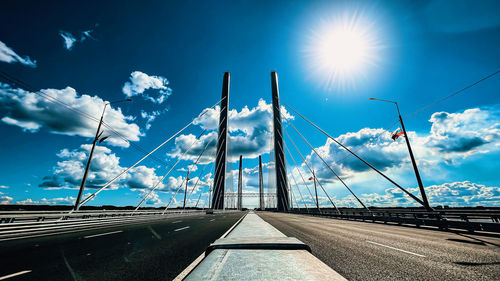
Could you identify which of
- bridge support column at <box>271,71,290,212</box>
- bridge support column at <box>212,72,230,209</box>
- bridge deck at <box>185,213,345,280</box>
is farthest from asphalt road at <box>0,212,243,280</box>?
bridge support column at <box>271,71,290,212</box>

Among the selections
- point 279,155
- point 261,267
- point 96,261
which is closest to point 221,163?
point 279,155

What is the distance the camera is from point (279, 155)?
174 ft

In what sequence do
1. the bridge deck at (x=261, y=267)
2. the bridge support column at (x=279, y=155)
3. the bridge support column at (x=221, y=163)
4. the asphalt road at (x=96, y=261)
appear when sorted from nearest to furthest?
the bridge deck at (x=261, y=267) → the asphalt road at (x=96, y=261) → the bridge support column at (x=279, y=155) → the bridge support column at (x=221, y=163)

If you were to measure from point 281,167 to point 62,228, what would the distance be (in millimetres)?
44754

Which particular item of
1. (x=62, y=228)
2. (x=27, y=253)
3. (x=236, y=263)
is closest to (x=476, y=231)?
(x=236, y=263)

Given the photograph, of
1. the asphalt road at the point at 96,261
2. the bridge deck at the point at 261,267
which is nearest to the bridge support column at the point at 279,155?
the asphalt road at the point at 96,261

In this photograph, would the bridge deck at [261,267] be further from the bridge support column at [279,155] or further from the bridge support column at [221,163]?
the bridge support column at [221,163]

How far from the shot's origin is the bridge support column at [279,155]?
2008 inches

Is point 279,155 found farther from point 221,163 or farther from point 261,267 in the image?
point 261,267

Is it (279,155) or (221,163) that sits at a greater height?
(279,155)

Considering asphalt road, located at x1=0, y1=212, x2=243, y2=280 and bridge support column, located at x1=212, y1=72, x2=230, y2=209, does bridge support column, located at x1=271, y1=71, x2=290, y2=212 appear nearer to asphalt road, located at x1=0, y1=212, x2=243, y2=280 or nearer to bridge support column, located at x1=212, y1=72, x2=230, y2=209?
bridge support column, located at x1=212, y1=72, x2=230, y2=209

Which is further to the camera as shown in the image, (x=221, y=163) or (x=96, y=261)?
(x=221, y=163)

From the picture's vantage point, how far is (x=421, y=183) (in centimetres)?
1400

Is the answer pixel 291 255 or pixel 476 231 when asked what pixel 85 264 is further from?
pixel 476 231
